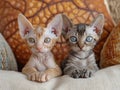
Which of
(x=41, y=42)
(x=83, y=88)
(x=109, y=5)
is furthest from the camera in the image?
(x=109, y=5)

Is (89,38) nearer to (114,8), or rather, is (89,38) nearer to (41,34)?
(41,34)

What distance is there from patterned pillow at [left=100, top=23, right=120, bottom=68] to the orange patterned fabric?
0.10 metres

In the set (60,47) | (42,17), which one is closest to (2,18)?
(42,17)

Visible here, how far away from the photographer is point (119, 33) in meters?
1.30

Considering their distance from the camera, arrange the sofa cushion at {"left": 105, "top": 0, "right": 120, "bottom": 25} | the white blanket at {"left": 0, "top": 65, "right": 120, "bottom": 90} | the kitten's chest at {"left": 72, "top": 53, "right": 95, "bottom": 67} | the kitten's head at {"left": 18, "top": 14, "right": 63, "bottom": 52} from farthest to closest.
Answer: the sofa cushion at {"left": 105, "top": 0, "right": 120, "bottom": 25}
the kitten's chest at {"left": 72, "top": 53, "right": 95, "bottom": 67}
the kitten's head at {"left": 18, "top": 14, "right": 63, "bottom": 52}
the white blanket at {"left": 0, "top": 65, "right": 120, "bottom": 90}

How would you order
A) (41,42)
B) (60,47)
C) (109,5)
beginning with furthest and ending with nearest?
(109,5), (60,47), (41,42)

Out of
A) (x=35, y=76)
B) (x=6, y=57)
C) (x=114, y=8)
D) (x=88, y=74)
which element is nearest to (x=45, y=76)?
(x=35, y=76)

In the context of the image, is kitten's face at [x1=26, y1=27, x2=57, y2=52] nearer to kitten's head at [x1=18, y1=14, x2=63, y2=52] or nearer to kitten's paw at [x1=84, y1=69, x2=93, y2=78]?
kitten's head at [x1=18, y1=14, x2=63, y2=52]

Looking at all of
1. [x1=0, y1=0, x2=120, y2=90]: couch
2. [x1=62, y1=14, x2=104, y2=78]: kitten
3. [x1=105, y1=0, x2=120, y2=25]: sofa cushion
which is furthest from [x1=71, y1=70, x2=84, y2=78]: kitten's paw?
[x1=105, y1=0, x2=120, y2=25]: sofa cushion

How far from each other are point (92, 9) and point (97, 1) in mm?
53

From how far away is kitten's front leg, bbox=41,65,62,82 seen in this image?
109 cm

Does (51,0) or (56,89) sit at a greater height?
(51,0)

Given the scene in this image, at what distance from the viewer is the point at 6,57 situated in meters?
1.31

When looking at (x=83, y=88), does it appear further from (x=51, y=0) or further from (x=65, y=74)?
(x=51, y=0)
